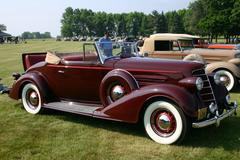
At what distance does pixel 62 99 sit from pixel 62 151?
191 cm

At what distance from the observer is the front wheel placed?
4188mm

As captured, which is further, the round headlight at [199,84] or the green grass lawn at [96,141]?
the round headlight at [199,84]

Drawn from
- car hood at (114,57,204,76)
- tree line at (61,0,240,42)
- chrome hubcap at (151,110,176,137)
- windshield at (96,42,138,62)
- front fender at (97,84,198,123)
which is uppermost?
tree line at (61,0,240,42)

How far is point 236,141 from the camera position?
14.6 ft

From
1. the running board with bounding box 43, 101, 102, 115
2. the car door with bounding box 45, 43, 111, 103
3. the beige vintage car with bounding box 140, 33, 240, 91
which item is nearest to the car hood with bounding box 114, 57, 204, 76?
the car door with bounding box 45, 43, 111, 103

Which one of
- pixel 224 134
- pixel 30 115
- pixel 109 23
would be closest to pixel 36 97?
pixel 30 115

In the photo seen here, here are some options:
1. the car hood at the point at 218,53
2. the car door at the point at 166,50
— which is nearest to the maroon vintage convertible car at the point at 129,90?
the car door at the point at 166,50

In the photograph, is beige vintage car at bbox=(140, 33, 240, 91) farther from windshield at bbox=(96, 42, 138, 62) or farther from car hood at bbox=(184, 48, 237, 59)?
windshield at bbox=(96, 42, 138, 62)

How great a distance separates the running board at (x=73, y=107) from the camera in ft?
16.9

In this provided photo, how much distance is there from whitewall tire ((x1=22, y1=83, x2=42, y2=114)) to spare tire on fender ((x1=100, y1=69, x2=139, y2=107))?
63.4 inches

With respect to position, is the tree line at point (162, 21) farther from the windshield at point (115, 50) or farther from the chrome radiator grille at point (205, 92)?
the chrome radiator grille at point (205, 92)

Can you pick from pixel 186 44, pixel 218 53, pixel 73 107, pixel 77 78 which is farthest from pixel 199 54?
pixel 73 107

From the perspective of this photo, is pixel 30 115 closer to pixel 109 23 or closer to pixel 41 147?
pixel 41 147

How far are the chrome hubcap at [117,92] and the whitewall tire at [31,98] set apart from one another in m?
1.76
